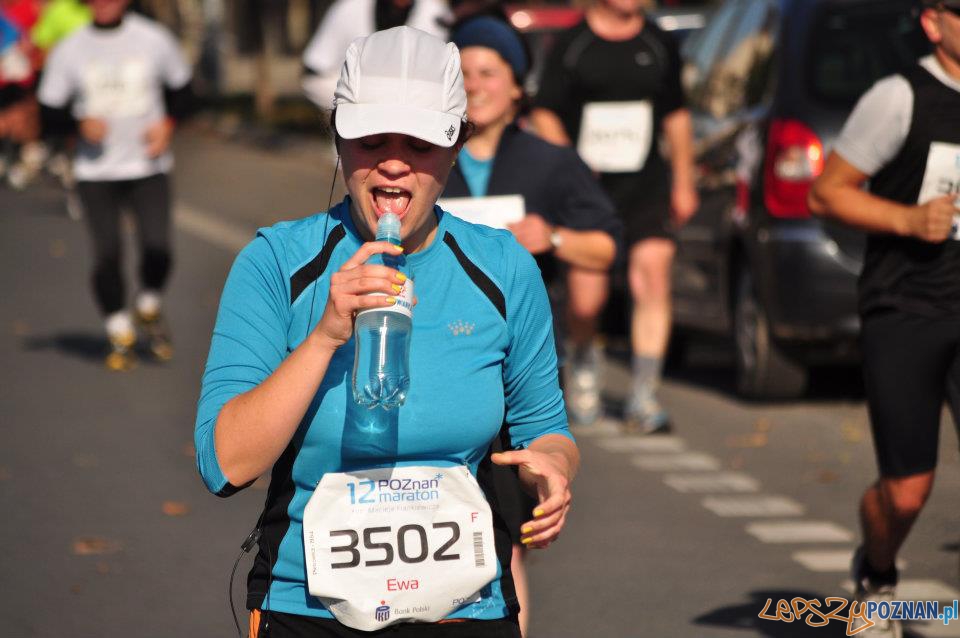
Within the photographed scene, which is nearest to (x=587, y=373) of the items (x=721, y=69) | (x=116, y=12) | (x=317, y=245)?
(x=721, y=69)

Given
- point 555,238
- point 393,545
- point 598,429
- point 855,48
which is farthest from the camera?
point 598,429

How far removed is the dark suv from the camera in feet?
30.5

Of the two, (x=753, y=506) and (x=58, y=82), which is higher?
(x=58, y=82)

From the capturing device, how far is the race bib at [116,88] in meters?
11.5

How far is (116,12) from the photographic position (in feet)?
38.0

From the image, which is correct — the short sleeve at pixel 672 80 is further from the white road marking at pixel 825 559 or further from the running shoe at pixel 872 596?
the running shoe at pixel 872 596

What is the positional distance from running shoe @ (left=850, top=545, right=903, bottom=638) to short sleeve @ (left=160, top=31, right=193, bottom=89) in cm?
707

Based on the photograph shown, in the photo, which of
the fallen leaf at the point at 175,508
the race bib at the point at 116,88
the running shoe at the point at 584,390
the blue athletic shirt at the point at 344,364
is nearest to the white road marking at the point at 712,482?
the running shoe at the point at 584,390

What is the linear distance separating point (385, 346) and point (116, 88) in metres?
8.80

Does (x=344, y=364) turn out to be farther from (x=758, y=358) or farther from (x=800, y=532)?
(x=758, y=358)

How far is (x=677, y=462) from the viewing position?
29.2 feet

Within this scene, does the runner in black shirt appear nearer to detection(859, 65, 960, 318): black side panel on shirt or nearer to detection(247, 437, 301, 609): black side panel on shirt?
detection(859, 65, 960, 318): black side panel on shirt

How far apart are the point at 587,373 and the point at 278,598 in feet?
20.9

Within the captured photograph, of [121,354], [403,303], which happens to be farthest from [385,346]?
[121,354]
